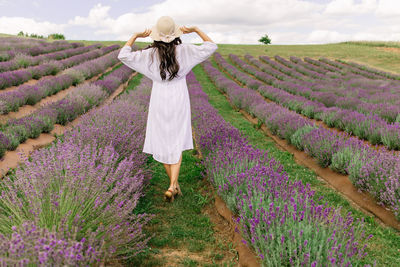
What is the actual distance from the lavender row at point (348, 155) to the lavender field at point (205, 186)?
0.02 meters

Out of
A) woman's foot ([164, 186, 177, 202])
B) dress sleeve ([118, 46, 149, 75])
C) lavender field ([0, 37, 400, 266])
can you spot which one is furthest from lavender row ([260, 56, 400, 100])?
dress sleeve ([118, 46, 149, 75])

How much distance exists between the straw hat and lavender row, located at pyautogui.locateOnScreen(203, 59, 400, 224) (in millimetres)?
2589

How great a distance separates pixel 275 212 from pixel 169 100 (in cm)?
166

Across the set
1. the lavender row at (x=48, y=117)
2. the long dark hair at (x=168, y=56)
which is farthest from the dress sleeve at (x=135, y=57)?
the lavender row at (x=48, y=117)

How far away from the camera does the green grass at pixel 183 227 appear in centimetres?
260

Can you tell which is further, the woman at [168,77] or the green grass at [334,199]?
the woman at [168,77]

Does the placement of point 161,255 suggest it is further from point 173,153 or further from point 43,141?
point 43,141

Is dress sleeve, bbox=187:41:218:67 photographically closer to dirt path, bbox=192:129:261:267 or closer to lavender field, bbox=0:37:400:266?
lavender field, bbox=0:37:400:266

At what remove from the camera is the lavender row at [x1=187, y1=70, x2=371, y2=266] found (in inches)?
74.3

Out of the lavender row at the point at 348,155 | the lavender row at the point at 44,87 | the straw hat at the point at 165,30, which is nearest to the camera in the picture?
the straw hat at the point at 165,30

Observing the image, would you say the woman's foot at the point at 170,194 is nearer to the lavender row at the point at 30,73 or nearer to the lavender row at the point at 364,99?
the lavender row at the point at 364,99

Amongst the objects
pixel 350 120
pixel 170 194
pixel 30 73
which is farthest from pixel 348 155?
pixel 30 73

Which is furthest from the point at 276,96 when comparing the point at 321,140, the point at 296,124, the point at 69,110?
the point at 69,110

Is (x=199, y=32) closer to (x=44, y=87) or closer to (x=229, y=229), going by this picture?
(x=229, y=229)
